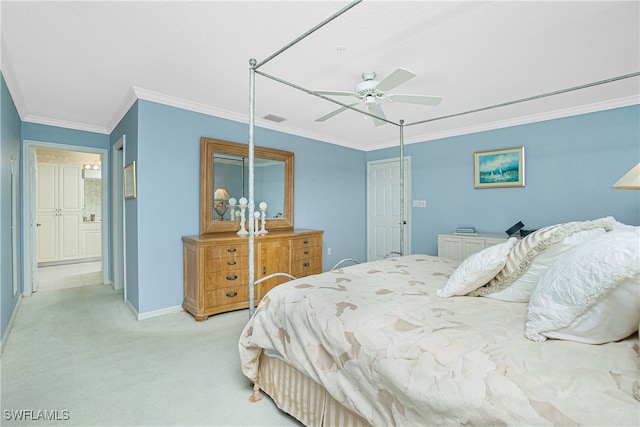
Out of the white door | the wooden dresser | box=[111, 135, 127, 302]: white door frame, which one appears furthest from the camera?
the white door

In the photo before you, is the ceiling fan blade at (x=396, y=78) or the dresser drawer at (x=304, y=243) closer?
the ceiling fan blade at (x=396, y=78)

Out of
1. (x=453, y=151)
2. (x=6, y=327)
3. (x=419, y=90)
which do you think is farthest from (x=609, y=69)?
(x=6, y=327)

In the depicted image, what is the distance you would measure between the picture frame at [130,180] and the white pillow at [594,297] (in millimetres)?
3446

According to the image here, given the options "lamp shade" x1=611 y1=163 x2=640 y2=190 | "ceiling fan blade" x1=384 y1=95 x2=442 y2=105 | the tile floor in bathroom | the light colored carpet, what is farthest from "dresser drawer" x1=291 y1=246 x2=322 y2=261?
the tile floor in bathroom

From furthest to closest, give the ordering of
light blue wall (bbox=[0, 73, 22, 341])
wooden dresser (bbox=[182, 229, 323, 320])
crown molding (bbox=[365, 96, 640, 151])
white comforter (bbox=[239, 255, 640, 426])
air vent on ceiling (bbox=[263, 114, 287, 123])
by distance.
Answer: air vent on ceiling (bbox=[263, 114, 287, 123]) < crown molding (bbox=[365, 96, 640, 151]) < wooden dresser (bbox=[182, 229, 323, 320]) < light blue wall (bbox=[0, 73, 22, 341]) < white comforter (bbox=[239, 255, 640, 426])

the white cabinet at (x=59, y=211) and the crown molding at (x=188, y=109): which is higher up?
the crown molding at (x=188, y=109)

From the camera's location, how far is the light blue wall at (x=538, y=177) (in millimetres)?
3340

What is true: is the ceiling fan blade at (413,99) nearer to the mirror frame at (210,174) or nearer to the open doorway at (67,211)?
the mirror frame at (210,174)

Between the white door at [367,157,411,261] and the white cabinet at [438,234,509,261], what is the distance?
30.7 inches

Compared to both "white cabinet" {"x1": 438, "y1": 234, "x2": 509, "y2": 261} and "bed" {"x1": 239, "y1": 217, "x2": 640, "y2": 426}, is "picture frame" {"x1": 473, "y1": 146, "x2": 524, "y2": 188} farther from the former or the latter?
"bed" {"x1": 239, "y1": 217, "x2": 640, "y2": 426}

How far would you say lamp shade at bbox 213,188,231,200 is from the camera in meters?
3.64

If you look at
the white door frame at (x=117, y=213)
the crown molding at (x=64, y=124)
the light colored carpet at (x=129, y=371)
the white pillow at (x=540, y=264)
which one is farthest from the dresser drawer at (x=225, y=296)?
the crown molding at (x=64, y=124)

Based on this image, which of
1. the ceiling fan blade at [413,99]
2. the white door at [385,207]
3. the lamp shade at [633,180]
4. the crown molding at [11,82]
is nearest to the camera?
the lamp shade at [633,180]

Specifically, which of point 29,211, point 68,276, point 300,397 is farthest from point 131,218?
point 68,276
